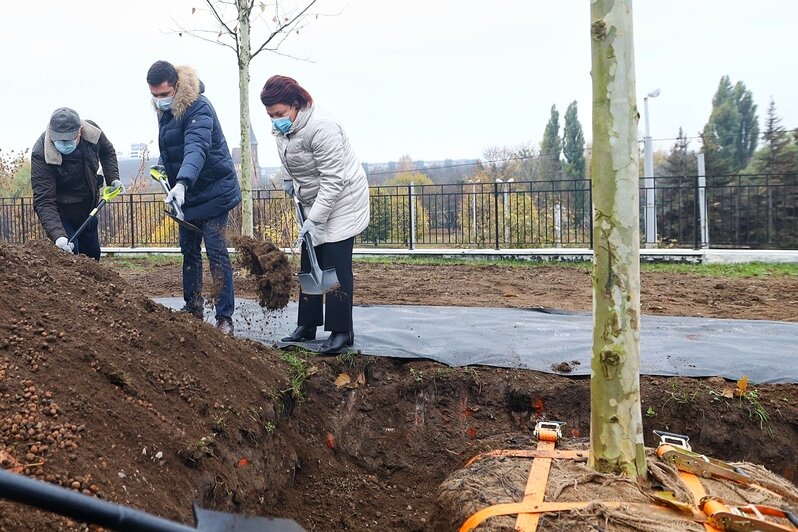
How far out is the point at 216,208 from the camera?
4.46 meters

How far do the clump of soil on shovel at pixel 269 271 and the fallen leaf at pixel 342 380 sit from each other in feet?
2.70

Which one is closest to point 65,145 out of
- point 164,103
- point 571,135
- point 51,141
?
point 51,141

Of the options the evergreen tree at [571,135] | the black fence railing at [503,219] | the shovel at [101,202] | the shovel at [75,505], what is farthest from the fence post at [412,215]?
the evergreen tree at [571,135]

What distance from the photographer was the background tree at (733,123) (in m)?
25.4

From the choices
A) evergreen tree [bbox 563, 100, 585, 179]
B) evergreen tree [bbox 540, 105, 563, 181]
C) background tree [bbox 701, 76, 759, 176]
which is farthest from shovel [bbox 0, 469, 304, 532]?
evergreen tree [bbox 540, 105, 563, 181]

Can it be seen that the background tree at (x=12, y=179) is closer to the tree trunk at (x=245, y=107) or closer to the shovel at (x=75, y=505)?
the tree trunk at (x=245, y=107)

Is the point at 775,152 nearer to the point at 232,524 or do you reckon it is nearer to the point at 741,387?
the point at 741,387

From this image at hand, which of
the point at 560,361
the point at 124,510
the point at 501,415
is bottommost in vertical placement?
the point at 501,415

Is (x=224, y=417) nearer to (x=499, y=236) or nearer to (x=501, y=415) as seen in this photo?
(x=501, y=415)

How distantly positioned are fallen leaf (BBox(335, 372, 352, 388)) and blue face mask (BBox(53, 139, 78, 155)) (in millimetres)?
2541

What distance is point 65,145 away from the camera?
4.65 meters

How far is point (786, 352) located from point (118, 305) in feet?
12.4

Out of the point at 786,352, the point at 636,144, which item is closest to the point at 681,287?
the point at 786,352

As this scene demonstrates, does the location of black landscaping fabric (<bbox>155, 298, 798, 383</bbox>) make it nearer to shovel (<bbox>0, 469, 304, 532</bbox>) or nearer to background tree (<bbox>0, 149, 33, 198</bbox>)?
shovel (<bbox>0, 469, 304, 532</bbox>)
